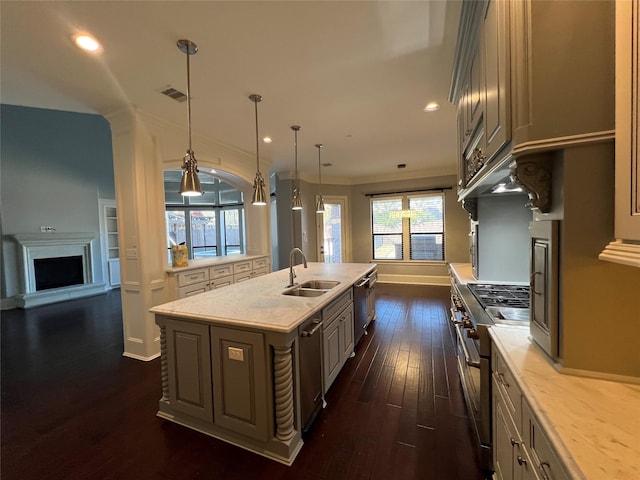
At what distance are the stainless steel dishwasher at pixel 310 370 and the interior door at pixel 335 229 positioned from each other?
16.4ft

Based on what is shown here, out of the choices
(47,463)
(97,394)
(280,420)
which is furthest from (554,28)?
(97,394)

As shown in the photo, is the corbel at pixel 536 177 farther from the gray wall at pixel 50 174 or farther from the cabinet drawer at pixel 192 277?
the gray wall at pixel 50 174

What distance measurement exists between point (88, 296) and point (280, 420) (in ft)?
23.9

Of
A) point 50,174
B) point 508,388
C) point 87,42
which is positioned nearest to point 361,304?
point 508,388

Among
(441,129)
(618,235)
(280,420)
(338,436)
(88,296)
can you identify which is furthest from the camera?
(88,296)

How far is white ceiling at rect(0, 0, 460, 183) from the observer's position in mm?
A: 1695

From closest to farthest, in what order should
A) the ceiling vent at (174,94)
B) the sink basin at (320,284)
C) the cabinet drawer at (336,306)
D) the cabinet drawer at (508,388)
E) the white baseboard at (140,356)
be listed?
1. the cabinet drawer at (508,388)
2. the cabinet drawer at (336,306)
3. the ceiling vent at (174,94)
4. the sink basin at (320,284)
5. the white baseboard at (140,356)

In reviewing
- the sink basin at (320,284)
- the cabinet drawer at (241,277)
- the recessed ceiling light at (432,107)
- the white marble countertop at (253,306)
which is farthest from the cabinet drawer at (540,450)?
the cabinet drawer at (241,277)

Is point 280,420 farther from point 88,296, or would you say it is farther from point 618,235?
point 88,296

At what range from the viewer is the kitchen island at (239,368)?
167 cm

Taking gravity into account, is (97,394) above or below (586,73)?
below

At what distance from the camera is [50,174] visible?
606 centimetres

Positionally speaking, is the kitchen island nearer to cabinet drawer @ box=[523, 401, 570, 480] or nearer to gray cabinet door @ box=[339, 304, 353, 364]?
gray cabinet door @ box=[339, 304, 353, 364]

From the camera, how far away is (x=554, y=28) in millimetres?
969
